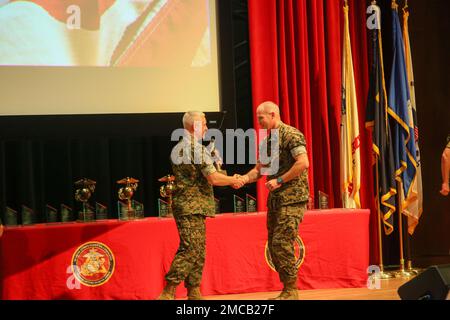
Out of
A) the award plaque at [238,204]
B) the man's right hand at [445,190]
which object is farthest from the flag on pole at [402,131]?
the award plaque at [238,204]

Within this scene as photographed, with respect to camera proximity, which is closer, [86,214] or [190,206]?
[190,206]

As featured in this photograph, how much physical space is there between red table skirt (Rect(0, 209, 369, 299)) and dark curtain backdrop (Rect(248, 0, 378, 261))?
32.9 inches

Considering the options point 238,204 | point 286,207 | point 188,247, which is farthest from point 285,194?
point 238,204

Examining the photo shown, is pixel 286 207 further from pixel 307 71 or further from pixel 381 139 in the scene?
pixel 307 71

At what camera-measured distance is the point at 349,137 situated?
628 cm

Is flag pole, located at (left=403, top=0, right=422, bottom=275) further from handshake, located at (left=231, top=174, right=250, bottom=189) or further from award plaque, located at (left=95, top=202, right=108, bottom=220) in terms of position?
award plaque, located at (left=95, top=202, right=108, bottom=220)

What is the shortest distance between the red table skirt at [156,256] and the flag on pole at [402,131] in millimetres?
859

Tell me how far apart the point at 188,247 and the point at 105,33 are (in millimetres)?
2355

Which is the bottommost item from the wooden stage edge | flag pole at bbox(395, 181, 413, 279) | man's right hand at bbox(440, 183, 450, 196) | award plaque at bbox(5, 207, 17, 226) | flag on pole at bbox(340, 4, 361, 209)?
the wooden stage edge

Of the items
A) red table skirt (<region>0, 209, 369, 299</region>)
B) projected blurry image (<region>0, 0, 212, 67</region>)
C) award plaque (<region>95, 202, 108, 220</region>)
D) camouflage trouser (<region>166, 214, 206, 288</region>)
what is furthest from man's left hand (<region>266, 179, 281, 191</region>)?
projected blurry image (<region>0, 0, 212, 67</region>)

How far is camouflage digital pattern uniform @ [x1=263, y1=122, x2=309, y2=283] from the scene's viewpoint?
4484mm

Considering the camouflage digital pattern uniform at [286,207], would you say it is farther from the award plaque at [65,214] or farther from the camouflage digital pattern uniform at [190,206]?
the award plaque at [65,214]
